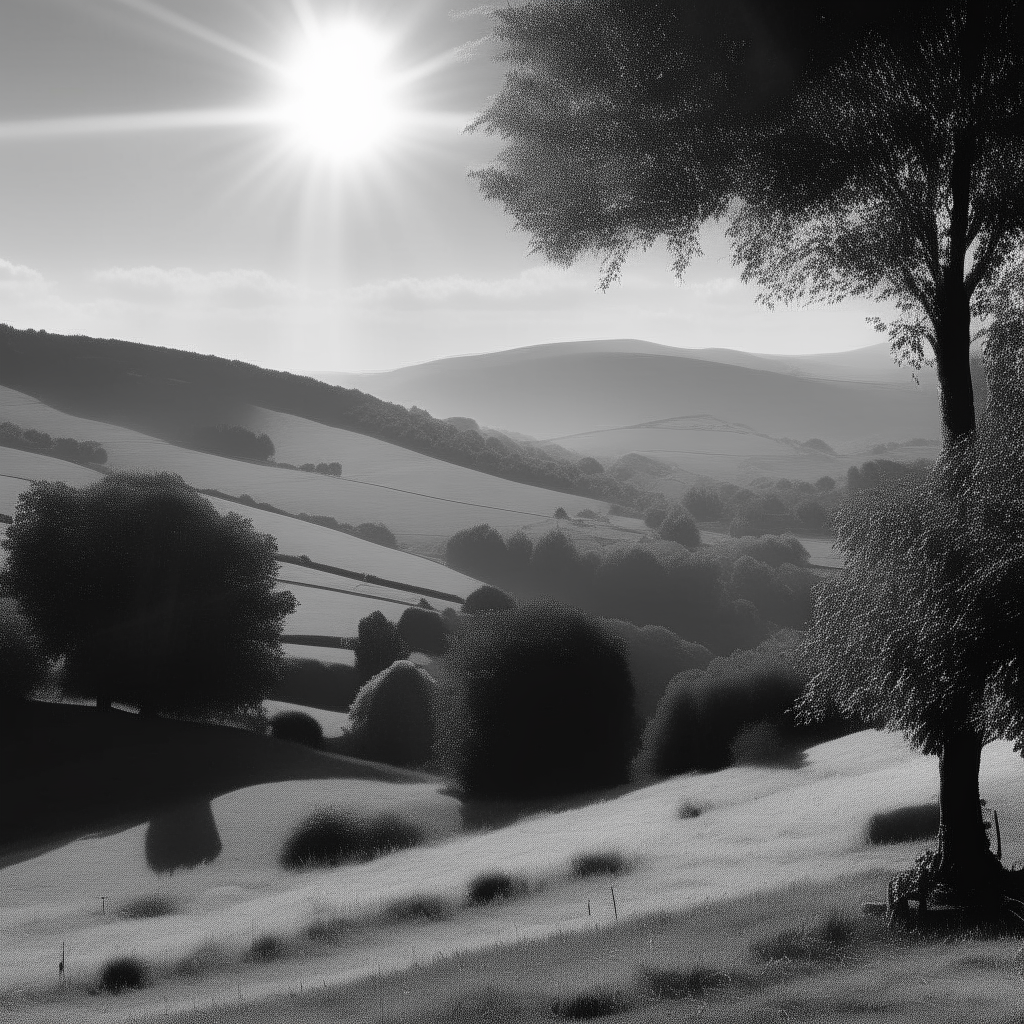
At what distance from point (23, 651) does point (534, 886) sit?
31.5 m

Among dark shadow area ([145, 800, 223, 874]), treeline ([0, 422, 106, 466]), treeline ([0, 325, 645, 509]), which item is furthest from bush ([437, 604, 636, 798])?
treeline ([0, 325, 645, 509])

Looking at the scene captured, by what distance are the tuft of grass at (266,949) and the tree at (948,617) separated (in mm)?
10664

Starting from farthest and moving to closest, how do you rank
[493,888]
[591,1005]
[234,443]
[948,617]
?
[234,443] < [493,888] < [948,617] < [591,1005]

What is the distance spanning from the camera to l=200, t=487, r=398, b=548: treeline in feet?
366

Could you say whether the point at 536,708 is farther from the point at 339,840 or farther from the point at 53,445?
the point at 53,445

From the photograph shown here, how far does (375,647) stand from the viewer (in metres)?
60.8

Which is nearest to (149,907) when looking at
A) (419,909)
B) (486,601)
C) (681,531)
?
(419,909)

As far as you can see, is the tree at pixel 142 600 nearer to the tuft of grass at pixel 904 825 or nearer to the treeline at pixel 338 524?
the tuft of grass at pixel 904 825

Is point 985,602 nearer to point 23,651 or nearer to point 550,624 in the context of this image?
point 550,624

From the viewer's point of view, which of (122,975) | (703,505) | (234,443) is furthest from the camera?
(703,505)

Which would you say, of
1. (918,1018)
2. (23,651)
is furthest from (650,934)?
(23,651)

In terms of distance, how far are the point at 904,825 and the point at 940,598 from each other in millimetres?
12266

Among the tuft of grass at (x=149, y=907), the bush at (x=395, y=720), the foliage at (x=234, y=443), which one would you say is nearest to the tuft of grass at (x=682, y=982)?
the tuft of grass at (x=149, y=907)

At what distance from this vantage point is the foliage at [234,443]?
157875 millimetres
